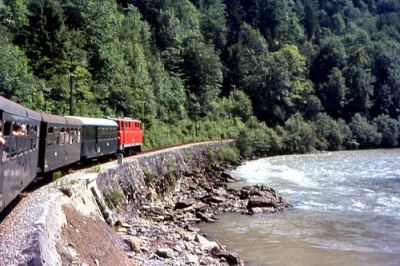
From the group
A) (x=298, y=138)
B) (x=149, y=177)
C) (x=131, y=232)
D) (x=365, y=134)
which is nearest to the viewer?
(x=131, y=232)

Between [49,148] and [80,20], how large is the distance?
40.4 metres

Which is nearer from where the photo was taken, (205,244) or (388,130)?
(205,244)

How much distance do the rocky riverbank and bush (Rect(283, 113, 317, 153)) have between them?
4447cm

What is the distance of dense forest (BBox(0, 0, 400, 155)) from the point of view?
45562 millimetres

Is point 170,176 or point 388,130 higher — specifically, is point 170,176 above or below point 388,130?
below

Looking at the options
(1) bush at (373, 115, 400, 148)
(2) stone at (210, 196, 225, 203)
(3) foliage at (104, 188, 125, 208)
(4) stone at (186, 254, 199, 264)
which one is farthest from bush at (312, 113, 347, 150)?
(4) stone at (186, 254, 199, 264)

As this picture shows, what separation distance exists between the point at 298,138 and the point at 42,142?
68.2 meters

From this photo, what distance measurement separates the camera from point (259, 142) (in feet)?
241

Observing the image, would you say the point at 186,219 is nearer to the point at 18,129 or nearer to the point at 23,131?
the point at 23,131

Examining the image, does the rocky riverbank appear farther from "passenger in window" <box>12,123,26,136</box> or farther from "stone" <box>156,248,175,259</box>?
"passenger in window" <box>12,123,26,136</box>

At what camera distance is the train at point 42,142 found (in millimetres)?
11289

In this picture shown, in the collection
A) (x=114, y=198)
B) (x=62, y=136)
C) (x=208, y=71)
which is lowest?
(x=114, y=198)

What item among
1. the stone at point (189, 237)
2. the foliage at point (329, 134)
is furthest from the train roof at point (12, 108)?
the foliage at point (329, 134)

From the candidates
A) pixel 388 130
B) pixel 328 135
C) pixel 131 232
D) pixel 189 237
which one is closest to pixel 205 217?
pixel 189 237
